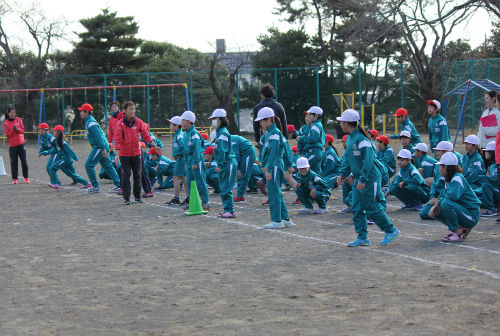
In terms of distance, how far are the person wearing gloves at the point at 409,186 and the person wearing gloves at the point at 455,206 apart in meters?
2.76

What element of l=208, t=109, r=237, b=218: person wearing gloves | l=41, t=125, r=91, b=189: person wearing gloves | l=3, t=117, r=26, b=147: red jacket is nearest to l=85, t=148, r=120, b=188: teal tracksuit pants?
l=41, t=125, r=91, b=189: person wearing gloves

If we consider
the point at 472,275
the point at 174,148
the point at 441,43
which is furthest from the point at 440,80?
the point at 472,275

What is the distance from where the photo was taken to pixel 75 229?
10711mm

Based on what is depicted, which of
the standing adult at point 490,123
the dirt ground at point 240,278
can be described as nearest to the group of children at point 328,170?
the dirt ground at point 240,278

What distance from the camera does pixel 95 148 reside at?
15281 millimetres

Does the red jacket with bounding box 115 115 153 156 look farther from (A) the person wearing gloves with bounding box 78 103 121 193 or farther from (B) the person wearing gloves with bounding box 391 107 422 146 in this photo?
(B) the person wearing gloves with bounding box 391 107 422 146

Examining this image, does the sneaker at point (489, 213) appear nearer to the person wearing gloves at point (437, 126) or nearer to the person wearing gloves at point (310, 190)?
the person wearing gloves at point (310, 190)

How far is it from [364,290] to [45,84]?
38.8 m

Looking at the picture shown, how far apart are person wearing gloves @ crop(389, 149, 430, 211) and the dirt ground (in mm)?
766

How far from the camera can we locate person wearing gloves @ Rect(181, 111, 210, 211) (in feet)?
40.2

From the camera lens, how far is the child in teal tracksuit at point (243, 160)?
13.7 meters

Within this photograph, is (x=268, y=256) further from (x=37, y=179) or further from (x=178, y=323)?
(x=37, y=179)

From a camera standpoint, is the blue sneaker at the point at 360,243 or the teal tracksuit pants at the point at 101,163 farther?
the teal tracksuit pants at the point at 101,163

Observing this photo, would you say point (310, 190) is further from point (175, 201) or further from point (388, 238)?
point (388, 238)
